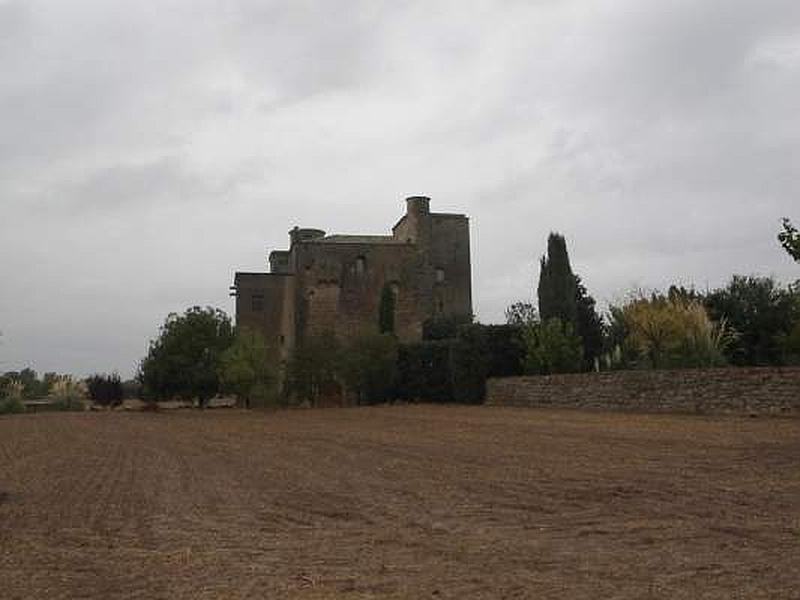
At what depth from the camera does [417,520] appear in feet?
26.8

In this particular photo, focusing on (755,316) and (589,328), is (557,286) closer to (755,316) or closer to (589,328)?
(589,328)

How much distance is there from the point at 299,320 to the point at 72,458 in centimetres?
4083

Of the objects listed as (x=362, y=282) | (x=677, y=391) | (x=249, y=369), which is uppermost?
(x=362, y=282)

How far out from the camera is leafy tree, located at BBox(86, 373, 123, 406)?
52094 millimetres

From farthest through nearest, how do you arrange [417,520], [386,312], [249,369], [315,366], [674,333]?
[386,312]
[315,366]
[249,369]
[674,333]
[417,520]

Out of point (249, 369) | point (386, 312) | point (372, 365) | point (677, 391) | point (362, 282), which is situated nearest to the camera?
point (677, 391)

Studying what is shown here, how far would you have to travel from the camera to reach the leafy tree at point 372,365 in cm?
3888

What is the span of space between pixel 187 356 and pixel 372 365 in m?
11.6

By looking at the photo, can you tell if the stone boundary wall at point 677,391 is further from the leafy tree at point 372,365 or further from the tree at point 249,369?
the tree at point 249,369

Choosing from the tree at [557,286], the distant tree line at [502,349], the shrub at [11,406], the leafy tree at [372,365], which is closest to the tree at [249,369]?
the distant tree line at [502,349]

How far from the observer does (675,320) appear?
26.8 m

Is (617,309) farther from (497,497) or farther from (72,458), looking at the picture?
(497,497)

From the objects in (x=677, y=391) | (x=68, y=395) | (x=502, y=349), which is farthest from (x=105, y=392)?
(x=677, y=391)

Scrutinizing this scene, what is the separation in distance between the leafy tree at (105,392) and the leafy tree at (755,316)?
34.6 metres
